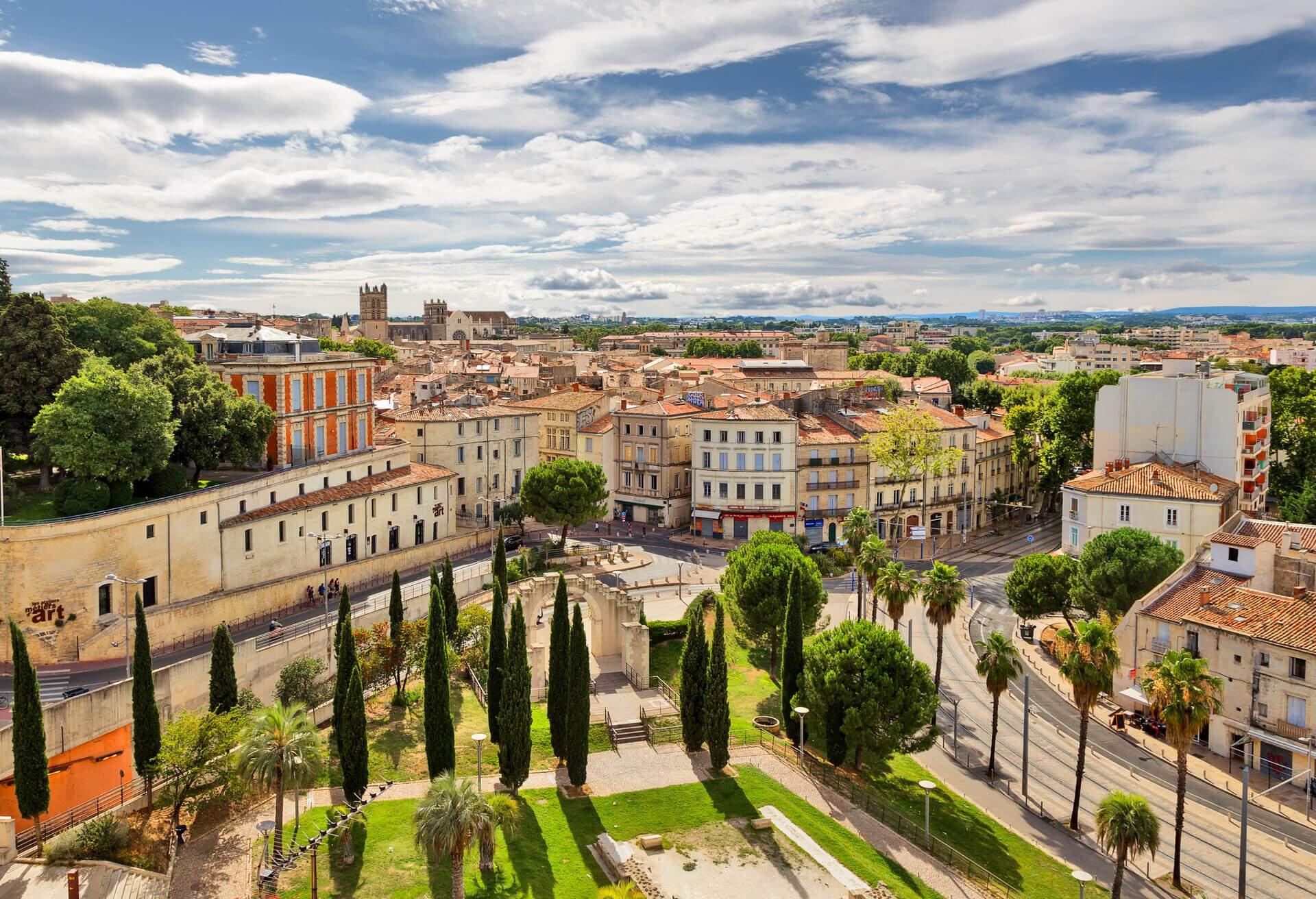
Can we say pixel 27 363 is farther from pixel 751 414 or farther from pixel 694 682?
pixel 751 414

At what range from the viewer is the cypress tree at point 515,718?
38.1 m

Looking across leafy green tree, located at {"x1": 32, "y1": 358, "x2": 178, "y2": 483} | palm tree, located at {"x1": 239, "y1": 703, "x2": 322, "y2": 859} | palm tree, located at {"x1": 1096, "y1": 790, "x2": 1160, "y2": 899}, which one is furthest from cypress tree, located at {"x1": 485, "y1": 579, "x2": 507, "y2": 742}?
palm tree, located at {"x1": 1096, "y1": 790, "x2": 1160, "y2": 899}

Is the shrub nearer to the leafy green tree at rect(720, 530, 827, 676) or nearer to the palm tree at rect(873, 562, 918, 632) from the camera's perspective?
the leafy green tree at rect(720, 530, 827, 676)

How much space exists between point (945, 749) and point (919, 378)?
97.1 m

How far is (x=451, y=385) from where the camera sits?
404 ft

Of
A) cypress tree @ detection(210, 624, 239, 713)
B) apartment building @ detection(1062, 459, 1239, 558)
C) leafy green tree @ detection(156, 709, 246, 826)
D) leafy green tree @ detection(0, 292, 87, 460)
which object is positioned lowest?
leafy green tree @ detection(156, 709, 246, 826)

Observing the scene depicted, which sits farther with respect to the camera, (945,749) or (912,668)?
(945,749)

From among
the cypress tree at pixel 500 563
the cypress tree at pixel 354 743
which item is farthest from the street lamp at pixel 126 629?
the cypress tree at pixel 500 563

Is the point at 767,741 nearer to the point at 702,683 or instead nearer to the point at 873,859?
the point at 702,683

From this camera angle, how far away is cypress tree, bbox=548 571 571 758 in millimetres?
40719

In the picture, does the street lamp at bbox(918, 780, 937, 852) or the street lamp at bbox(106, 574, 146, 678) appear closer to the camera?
the street lamp at bbox(918, 780, 937, 852)

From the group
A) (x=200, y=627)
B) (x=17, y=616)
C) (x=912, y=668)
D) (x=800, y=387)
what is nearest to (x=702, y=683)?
Result: (x=912, y=668)

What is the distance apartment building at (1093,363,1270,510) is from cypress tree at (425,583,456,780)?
193ft

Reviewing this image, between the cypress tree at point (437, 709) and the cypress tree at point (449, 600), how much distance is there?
44.0ft
